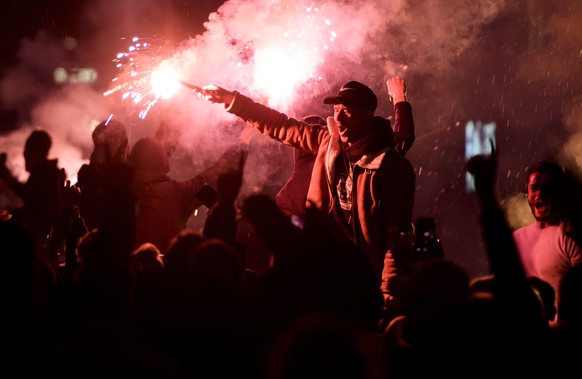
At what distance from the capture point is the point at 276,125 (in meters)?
5.55

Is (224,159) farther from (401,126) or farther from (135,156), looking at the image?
(401,126)

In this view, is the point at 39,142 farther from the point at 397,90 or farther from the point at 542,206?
the point at 542,206

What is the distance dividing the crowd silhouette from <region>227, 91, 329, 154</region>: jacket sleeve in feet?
9.59

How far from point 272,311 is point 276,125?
11.2 feet

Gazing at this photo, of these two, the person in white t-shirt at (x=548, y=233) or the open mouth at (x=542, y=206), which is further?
the open mouth at (x=542, y=206)

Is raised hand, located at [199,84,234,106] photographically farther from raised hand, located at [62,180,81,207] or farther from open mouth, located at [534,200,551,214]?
open mouth, located at [534,200,551,214]

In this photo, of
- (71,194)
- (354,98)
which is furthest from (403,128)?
(71,194)

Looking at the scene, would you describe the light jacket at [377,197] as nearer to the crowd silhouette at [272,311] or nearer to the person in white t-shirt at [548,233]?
the person in white t-shirt at [548,233]

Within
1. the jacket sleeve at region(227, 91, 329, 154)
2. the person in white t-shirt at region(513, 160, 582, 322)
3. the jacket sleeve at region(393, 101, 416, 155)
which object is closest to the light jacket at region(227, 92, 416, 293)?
the jacket sleeve at region(227, 91, 329, 154)

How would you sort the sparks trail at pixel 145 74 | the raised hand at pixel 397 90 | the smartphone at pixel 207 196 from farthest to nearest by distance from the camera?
the sparks trail at pixel 145 74, the raised hand at pixel 397 90, the smartphone at pixel 207 196

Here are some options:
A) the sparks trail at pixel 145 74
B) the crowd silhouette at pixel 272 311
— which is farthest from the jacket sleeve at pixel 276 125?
the crowd silhouette at pixel 272 311

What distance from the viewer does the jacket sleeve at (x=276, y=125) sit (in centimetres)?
551

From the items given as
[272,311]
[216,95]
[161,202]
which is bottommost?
[272,311]

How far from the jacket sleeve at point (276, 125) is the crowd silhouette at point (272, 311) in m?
2.92
